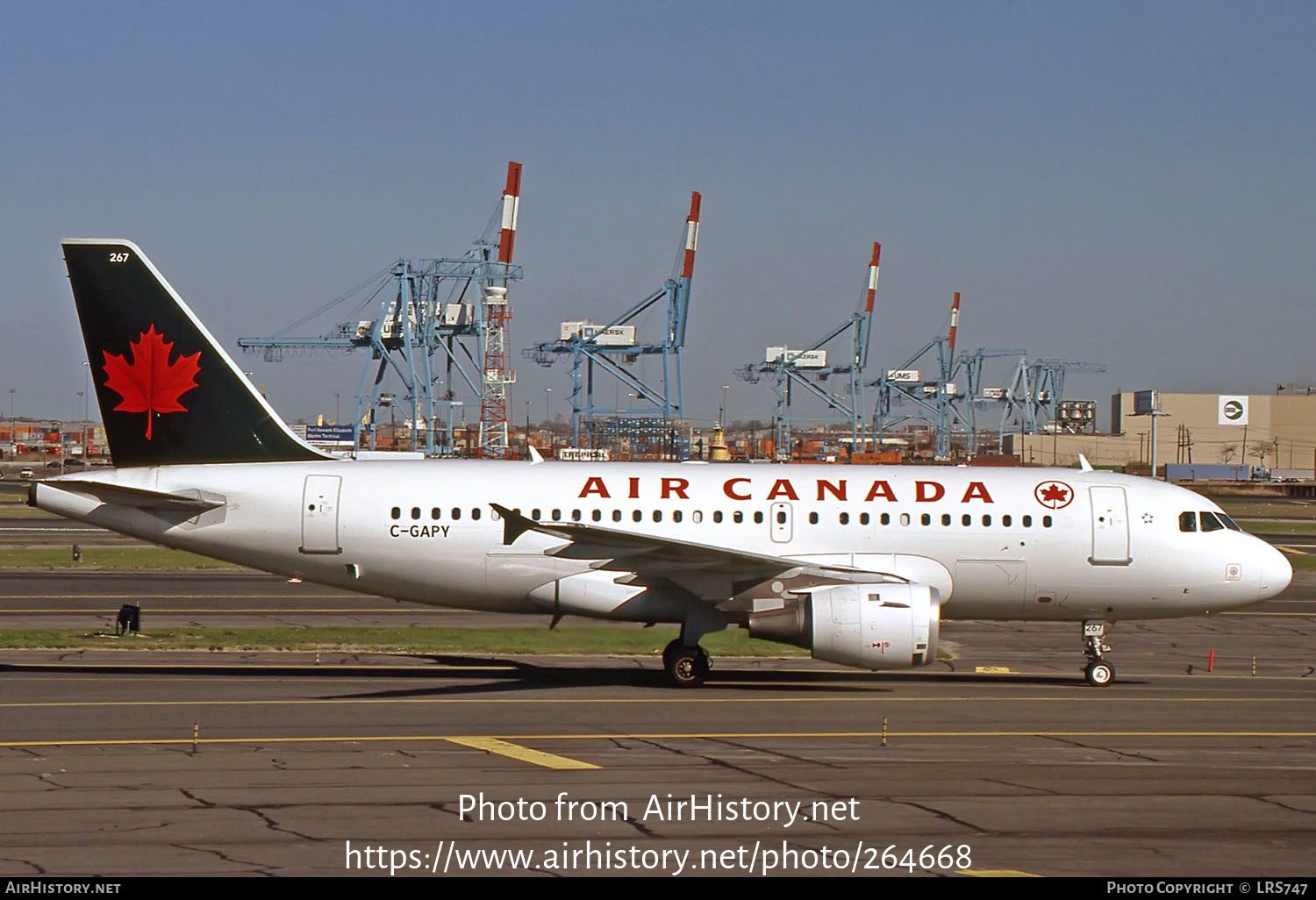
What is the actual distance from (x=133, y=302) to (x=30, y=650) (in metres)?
7.38

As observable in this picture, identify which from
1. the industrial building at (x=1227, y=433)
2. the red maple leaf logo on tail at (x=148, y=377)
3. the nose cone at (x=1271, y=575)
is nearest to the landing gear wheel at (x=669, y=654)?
the red maple leaf logo on tail at (x=148, y=377)

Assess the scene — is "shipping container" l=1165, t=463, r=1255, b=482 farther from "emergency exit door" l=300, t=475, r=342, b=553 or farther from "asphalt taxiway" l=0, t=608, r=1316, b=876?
"emergency exit door" l=300, t=475, r=342, b=553

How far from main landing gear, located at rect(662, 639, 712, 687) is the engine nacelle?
2084 mm

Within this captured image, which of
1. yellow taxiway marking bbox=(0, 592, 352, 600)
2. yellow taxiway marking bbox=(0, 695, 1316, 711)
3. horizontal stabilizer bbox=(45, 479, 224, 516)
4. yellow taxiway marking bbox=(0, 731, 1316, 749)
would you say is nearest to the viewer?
yellow taxiway marking bbox=(0, 731, 1316, 749)

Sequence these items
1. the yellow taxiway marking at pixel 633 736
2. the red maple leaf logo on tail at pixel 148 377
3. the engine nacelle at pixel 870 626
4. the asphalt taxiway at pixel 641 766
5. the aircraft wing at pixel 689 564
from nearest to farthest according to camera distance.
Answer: the asphalt taxiway at pixel 641 766, the yellow taxiway marking at pixel 633 736, the engine nacelle at pixel 870 626, the aircraft wing at pixel 689 564, the red maple leaf logo on tail at pixel 148 377

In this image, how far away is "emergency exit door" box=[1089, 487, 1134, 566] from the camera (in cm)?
2389

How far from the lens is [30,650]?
2589 centimetres

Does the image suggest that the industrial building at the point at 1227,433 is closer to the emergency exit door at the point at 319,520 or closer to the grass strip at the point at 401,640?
the grass strip at the point at 401,640

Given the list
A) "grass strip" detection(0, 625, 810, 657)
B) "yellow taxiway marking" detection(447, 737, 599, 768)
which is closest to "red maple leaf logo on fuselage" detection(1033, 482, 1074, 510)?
"grass strip" detection(0, 625, 810, 657)

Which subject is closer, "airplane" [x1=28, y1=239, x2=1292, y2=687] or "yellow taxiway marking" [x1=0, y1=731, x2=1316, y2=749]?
"yellow taxiway marking" [x1=0, y1=731, x2=1316, y2=749]

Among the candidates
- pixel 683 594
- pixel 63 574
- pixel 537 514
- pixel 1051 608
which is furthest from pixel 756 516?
pixel 63 574

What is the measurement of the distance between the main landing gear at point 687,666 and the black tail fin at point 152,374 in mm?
7803

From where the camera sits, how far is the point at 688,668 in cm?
2289

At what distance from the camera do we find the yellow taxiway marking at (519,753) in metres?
16.0
